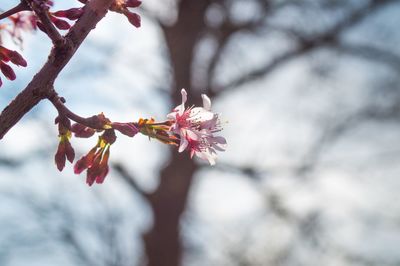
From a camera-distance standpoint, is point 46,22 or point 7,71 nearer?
point 46,22

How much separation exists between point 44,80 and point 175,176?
18.6 ft

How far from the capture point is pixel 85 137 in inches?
39.2

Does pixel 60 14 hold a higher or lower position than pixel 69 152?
higher

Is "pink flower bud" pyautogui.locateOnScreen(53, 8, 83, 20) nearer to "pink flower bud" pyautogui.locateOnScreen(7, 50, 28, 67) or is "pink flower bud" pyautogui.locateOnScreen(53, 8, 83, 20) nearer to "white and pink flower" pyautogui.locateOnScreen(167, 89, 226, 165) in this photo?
"pink flower bud" pyautogui.locateOnScreen(7, 50, 28, 67)

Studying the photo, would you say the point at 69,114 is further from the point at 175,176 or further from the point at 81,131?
the point at 175,176

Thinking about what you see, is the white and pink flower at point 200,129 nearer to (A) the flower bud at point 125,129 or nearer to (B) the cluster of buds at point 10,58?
(A) the flower bud at point 125,129

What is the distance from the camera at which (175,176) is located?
6383 mm

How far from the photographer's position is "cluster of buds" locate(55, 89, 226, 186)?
0.92 meters

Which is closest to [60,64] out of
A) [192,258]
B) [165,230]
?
[165,230]

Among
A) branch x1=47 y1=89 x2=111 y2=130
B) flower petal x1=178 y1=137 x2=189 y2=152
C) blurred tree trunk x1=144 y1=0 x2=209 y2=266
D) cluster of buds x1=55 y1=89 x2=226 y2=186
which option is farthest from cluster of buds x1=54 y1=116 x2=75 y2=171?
blurred tree trunk x1=144 y1=0 x2=209 y2=266

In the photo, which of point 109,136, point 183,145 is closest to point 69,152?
point 109,136

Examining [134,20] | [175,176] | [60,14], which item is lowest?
[60,14]

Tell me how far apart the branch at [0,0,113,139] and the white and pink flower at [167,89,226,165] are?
1.12ft

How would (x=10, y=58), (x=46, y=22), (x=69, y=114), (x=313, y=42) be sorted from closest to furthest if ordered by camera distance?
(x=46, y=22), (x=69, y=114), (x=10, y=58), (x=313, y=42)
